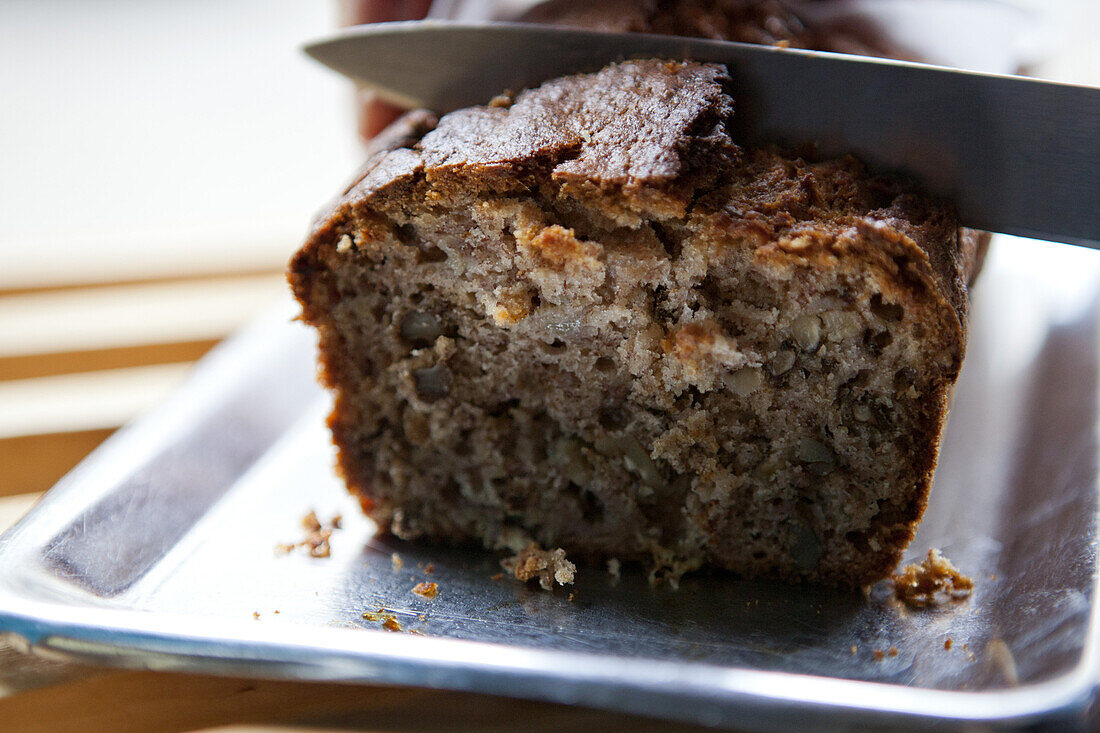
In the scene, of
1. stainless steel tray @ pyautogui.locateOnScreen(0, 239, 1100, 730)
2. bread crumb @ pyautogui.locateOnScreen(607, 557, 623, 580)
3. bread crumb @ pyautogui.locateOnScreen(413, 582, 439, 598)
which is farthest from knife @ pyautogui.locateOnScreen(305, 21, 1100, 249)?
bread crumb @ pyautogui.locateOnScreen(413, 582, 439, 598)

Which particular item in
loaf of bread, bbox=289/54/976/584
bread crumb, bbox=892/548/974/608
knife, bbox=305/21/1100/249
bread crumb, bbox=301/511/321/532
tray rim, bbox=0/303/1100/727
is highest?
knife, bbox=305/21/1100/249

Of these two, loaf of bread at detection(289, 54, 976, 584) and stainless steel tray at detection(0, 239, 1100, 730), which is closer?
stainless steel tray at detection(0, 239, 1100, 730)

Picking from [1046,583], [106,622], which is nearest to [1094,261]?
[1046,583]

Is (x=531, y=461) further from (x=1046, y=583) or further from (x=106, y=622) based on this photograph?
(x=1046, y=583)

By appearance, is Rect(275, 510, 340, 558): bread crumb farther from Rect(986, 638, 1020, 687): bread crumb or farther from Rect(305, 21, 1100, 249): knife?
Rect(986, 638, 1020, 687): bread crumb

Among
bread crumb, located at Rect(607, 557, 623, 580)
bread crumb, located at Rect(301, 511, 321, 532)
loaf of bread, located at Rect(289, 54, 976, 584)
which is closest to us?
loaf of bread, located at Rect(289, 54, 976, 584)

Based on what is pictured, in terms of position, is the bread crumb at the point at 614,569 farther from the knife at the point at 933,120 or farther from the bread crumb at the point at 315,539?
the knife at the point at 933,120
